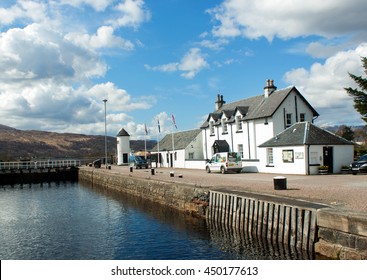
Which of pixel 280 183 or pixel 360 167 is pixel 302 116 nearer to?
pixel 360 167

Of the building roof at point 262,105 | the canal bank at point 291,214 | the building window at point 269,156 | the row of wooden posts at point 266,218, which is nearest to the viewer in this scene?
the canal bank at point 291,214

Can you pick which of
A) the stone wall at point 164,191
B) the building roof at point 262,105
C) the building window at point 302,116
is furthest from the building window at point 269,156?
the stone wall at point 164,191

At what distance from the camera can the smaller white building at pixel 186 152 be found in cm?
4680

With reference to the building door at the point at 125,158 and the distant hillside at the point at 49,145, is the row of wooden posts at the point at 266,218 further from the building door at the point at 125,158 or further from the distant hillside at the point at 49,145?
the distant hillside at the point at 49,145

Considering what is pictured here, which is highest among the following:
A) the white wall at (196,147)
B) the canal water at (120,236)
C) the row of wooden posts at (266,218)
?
the white wall at (196,147)

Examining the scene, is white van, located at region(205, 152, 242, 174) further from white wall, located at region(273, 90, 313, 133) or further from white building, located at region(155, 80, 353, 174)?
white wall, located at region(273, 90, 313, 133)

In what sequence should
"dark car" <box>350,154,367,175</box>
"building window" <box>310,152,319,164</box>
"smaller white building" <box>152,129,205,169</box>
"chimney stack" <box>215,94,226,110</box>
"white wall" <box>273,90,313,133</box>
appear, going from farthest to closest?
"chimney stack" <box>215,94,226,110</box>, "smaller white building" <box>152,129,205,169</box>, "white wall" <box>273,90,313,133</box>, "building window" <box>310,152,319,164</box>, "dark car" <box>350,154,367,175</box>

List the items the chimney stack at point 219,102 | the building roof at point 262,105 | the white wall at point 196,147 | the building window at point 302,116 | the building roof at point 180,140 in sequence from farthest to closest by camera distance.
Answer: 1. the chimney stack at point 219,102
2. the building roof at point 180,140
3. the white wall at point 196,147
4. the building window at point 302,116
5. the building roof at point 262,105

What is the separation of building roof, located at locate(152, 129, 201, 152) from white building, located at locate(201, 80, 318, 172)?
5435mm

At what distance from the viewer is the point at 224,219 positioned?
19234 millimetres

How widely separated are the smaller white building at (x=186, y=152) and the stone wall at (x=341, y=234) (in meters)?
31.1

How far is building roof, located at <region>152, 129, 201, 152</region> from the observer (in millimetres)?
49450

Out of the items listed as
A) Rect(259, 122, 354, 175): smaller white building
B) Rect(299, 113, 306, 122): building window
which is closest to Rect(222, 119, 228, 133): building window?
Rect(299, 113, 306, 122): building window

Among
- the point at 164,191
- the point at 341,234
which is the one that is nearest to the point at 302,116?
the point at 164,191
